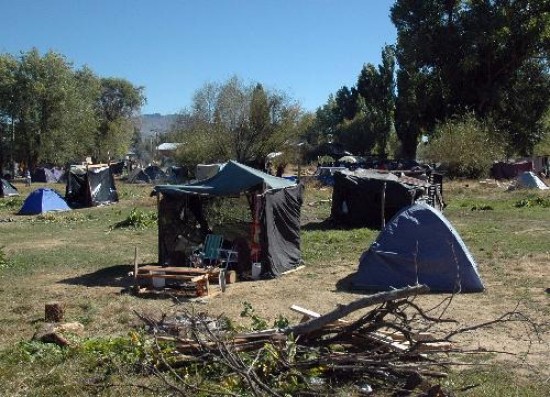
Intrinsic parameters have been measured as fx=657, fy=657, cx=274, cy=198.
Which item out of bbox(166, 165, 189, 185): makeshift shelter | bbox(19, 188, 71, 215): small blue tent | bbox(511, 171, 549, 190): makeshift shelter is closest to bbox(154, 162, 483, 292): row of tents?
bbox(19, 188, 71, 215): small blue tent

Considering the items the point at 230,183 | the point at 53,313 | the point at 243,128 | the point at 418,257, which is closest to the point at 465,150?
the point at 243,128

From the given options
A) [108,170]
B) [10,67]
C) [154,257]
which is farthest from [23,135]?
[154,257]

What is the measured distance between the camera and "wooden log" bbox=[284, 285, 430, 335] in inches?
216

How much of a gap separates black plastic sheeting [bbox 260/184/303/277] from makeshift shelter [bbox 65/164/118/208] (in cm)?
1712

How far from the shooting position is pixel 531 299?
10.1 meters

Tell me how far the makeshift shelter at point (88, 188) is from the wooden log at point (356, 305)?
24023mm

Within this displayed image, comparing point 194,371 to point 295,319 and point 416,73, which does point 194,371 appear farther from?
point 416,73

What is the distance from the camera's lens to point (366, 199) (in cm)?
1961

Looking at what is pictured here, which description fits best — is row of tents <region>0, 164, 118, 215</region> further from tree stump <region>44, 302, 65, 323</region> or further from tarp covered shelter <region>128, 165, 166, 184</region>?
tree stump <region>44, 302, 65, 323</region>

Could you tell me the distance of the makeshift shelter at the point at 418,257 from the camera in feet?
35.6

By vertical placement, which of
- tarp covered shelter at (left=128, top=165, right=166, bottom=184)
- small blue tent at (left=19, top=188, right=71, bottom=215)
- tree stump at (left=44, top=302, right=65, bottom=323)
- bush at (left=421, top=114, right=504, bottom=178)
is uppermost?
bush at (left=421, top=114, right=504, bottom=178)

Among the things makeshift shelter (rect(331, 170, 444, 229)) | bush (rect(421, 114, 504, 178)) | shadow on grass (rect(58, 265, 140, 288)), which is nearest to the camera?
shadow on grass (rect(58, 265, 140, 288))

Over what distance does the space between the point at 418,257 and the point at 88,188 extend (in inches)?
813

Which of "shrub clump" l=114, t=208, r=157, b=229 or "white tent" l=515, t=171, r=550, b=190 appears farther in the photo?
"white tent" l=515, t=171, r=550, b=190
